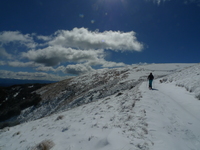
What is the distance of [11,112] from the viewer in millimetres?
31359

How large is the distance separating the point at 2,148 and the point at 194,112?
14.5 metres

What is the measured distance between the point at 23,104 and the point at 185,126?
135ft

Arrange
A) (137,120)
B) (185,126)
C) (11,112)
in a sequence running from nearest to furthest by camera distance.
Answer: (185,126) < (137,120) < (11,112)

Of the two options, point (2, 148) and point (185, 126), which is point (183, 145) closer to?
point (185, 126)

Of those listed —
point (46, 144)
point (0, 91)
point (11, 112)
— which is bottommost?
point (11, 112)

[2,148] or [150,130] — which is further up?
[150,130]

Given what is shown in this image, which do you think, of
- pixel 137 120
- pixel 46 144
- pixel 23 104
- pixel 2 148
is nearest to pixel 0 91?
pixel 23 104

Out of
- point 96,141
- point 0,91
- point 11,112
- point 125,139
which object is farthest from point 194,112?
point 0,91

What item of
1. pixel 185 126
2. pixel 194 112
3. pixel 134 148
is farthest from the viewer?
pixel 194 112

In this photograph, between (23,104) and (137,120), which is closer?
(137,120)

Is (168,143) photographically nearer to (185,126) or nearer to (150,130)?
(150,130)

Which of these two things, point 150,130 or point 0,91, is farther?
point 0,91

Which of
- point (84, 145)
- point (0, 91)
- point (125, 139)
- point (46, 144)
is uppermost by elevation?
point (125, 139)

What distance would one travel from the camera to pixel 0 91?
45500 mm
